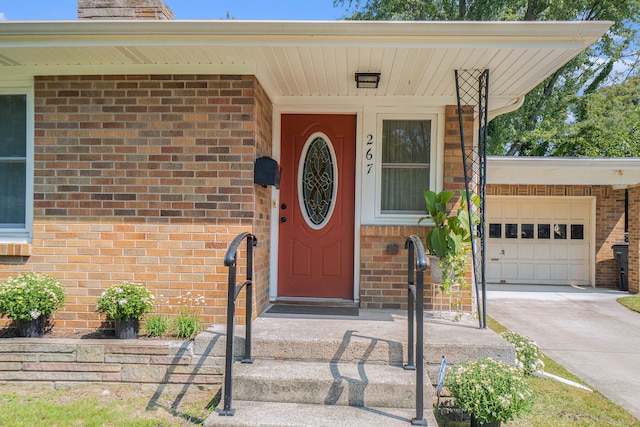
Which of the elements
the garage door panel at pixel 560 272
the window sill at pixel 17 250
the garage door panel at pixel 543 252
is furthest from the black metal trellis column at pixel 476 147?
the garage door panel at pixel 560 272

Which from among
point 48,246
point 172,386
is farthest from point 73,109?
point 172,386

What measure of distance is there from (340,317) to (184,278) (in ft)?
4.88

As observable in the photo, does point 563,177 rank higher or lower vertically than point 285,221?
higher

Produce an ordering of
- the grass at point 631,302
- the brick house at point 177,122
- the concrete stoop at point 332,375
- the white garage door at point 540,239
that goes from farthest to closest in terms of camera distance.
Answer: the white garage door at point 540,239 < the grass at point 631,302 < the brick house at point 177,122 < the concrete stoop at point 332,375

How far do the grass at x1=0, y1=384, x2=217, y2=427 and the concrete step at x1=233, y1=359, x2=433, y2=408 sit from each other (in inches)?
17.2

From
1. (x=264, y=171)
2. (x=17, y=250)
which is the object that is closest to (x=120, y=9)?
(x=264, y=171)

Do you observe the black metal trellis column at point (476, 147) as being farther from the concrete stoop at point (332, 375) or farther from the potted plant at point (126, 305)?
the potted plant at point (126, 305)

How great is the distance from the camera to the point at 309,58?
3.78m

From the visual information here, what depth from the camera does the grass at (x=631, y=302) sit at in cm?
824

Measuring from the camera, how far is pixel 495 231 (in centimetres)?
1108

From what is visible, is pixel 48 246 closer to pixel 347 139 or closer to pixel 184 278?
pixel 184 278

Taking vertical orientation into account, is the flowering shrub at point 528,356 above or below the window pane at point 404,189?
below

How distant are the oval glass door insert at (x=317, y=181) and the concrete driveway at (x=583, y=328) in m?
3.04

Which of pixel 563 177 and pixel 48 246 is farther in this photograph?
pixel 563 177
